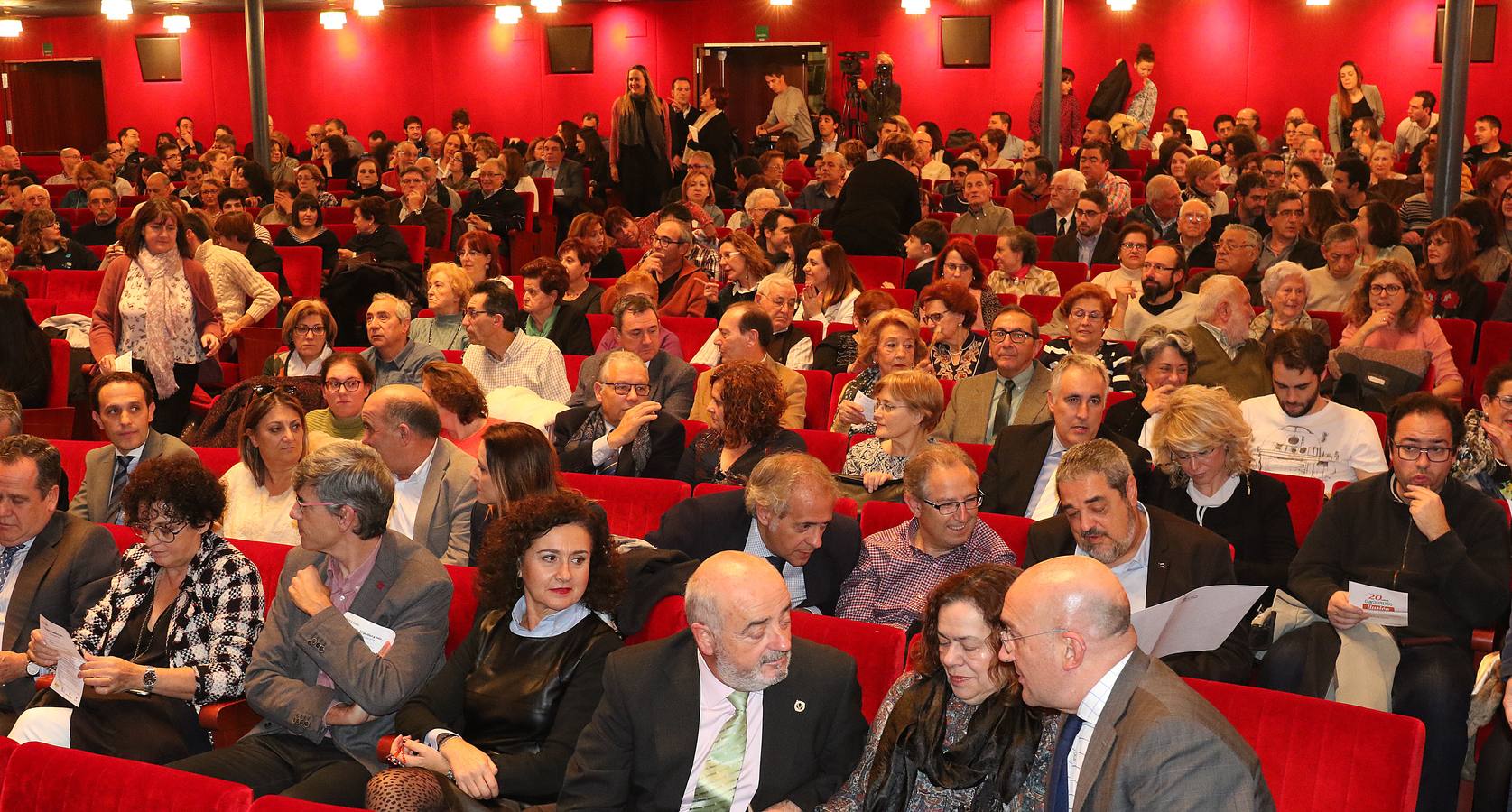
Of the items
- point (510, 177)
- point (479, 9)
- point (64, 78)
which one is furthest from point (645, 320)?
point (64, 78)

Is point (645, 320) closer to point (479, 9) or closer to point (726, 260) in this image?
point (726, 260)

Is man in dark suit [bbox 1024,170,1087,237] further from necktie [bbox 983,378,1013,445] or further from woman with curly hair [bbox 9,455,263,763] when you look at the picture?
woman with curly hair [bbox 9,455,263,763]

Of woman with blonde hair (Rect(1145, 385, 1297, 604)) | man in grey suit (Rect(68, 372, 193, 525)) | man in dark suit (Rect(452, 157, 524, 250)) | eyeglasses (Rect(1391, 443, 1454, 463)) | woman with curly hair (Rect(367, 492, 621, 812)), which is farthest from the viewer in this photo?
man in dark suit (Rect(452, 157, 524, 250))

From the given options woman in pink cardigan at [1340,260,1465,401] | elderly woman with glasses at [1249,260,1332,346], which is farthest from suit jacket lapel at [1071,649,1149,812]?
woman in pink cardigan at [1340,260,1465,401]

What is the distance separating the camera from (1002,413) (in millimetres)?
5234

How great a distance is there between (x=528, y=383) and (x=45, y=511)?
240cm

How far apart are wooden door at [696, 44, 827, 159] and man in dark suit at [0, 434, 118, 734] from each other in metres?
15.2

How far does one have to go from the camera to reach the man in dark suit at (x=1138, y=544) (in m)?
3.53

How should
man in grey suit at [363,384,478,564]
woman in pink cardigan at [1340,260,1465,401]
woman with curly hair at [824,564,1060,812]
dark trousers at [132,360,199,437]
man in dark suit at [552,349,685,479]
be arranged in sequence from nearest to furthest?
woman with curly hair at [824,564,1060,812] < man in grey suit at [363,384,478,564] < man in dark suit at [552,349,685,479] < woman in pink cardigan at [1340,260,1465,401] < dark trousers at [132,360,199,437]

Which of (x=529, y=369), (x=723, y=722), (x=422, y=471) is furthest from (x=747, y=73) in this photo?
(x=723, y=722)

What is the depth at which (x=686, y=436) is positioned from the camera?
17.1 ft

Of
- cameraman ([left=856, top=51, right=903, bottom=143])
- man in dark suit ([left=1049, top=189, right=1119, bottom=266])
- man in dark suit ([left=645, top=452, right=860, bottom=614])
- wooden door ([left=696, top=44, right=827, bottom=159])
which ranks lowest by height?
man in dark suit ([left=645, top=452, right=860, bottom=614])

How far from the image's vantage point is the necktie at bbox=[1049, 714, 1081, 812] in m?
2.47

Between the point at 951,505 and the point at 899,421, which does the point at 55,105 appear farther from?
the point at 951,505
